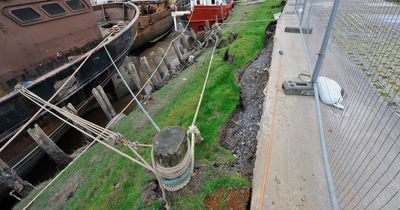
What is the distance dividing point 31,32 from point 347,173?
327 inches

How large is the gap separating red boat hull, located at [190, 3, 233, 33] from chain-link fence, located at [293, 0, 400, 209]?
11822mm

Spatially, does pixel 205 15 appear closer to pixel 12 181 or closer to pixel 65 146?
pixel 65 146

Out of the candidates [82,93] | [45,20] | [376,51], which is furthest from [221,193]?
[45,20]

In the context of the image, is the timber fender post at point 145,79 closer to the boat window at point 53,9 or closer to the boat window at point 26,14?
the boat window at point 53,9

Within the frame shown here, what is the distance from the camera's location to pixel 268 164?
2986 mm

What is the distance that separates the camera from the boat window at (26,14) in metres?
6.43

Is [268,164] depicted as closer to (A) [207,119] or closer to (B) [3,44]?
(A) [207,119]

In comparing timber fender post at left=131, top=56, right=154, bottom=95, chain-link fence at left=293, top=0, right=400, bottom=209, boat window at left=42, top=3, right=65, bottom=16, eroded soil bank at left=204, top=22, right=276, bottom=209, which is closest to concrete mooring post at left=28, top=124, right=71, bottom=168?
timber fender post at left=131, top=56, right=154, bottom=95

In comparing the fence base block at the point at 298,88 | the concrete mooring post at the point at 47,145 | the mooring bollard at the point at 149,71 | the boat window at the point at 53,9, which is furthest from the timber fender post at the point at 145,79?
the fence base block at the point at 298,88

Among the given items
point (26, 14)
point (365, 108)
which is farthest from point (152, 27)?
point (365, 108)

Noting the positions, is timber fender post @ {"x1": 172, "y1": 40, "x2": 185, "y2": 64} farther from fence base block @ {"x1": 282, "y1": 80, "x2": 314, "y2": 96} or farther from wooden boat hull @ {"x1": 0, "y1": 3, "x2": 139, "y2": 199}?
fence base block @ {"x1": 282, "y1": 80, "x2": 314, "y2": 96}

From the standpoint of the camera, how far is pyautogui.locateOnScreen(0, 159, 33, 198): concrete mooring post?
5.18 metres

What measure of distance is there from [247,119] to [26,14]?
6.92 metres

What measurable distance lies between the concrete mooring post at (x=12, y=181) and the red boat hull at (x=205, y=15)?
12.7 metres
